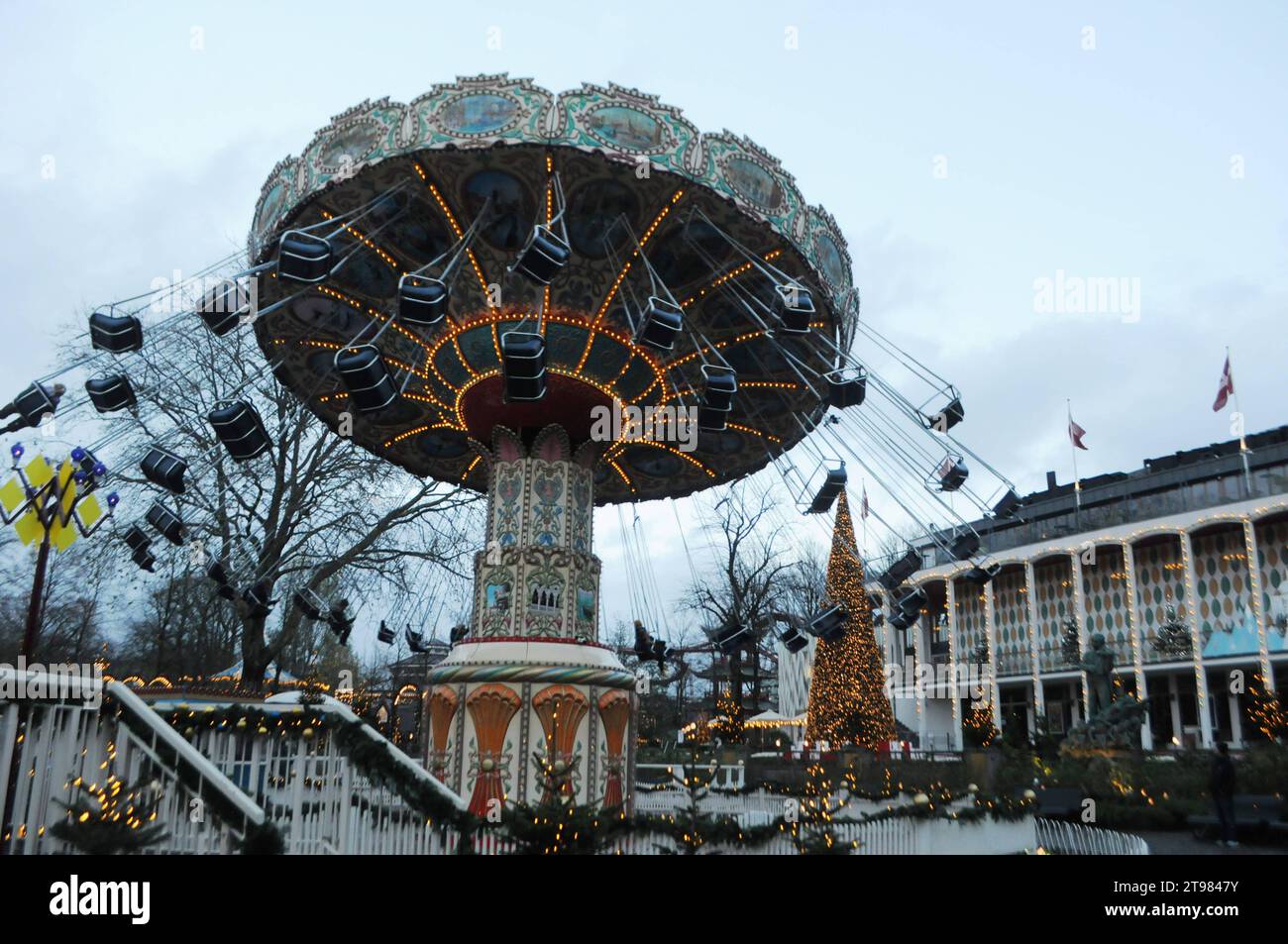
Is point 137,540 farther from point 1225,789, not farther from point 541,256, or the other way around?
point 1225,789

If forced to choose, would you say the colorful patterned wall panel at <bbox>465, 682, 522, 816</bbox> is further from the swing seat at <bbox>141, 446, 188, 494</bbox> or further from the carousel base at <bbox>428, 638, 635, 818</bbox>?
the swing seat at <bbox>141, 446, 188, 494</bbox>

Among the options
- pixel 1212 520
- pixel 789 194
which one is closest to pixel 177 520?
pixel 789 194

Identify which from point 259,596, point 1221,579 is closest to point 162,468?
point 259,596

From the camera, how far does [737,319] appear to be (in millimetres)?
13859

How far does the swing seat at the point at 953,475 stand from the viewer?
44.8 feet

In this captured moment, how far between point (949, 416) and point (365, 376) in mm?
7468

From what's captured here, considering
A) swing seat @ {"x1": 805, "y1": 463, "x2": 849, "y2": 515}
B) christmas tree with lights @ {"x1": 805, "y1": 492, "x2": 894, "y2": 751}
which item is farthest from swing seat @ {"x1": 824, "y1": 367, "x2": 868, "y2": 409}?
christmas tree with lights @ {"x1": 805, "y1": 492, "x2": 894, "y2": 751}

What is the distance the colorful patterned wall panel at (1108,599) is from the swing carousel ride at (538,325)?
24341 millimetres

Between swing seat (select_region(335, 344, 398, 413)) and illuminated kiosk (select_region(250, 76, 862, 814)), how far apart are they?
0.03 m

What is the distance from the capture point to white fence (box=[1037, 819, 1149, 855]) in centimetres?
1027

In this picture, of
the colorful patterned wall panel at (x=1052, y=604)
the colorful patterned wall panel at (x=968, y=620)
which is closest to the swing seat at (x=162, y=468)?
the colorful patterned wall panel at (x=1052, y=604)
